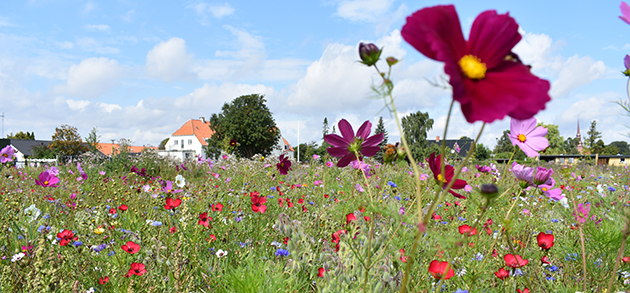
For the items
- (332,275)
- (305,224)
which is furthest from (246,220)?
(332,275)

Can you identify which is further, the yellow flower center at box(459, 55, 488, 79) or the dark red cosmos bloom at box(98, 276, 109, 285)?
the dark red cosmos bloom at box(98, 276, 109, 285)

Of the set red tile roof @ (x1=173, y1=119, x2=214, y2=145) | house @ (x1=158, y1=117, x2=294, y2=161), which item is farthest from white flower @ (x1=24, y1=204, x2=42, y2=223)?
red tile roof @ (x1=173, y1=119, x2=214, y2=145)

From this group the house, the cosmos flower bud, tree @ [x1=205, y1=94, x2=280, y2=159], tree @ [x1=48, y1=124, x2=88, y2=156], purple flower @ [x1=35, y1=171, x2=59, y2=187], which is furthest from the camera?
the house

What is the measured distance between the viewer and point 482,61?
62 centimetres

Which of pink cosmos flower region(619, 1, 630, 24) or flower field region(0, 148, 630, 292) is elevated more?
pink cosmos flower region(619, 1, 630, 24)

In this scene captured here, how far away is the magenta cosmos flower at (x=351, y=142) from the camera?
1.15m

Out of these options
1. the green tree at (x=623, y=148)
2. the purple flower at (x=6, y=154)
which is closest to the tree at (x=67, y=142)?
the purple flower at (x=6, y=154)

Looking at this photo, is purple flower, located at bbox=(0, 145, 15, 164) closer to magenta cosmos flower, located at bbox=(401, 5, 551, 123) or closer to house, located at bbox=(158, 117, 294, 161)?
magenta cosmos flower, located at bbox=(401, 5, 551, 123)

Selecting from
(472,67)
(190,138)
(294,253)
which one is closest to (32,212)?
(294,253)

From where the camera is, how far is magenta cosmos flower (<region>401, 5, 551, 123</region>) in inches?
21.3

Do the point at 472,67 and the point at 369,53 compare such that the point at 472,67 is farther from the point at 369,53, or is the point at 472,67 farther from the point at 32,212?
the point at 32,212

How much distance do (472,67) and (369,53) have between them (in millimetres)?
260

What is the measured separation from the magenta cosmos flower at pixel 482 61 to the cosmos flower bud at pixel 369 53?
0.19m

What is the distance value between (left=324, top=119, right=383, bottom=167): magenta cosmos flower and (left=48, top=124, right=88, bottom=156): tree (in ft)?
89.5
